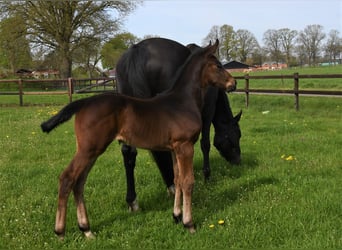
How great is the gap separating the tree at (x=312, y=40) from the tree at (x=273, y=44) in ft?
15.7

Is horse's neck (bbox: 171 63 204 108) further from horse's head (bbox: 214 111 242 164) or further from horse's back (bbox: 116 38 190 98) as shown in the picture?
horse's head (bbox: 214 111 242 164)

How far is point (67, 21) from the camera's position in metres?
33.0

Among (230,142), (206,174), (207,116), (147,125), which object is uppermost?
(147,125)

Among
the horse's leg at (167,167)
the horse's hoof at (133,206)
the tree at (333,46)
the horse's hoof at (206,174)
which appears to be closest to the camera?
the horse's hoof at (133,206)

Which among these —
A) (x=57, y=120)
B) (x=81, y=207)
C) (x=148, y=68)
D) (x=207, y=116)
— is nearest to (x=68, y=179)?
(x=81, y=207)

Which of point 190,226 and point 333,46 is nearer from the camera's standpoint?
point 190,226

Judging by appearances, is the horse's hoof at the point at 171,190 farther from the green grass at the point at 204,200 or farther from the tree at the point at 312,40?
the tree at the point at 312,40

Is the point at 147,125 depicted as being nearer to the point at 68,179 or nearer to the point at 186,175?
the point at 186,175

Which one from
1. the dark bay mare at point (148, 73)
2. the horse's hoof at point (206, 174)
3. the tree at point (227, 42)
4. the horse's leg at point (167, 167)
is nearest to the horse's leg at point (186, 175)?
the dark bay mare at point (148, 73)

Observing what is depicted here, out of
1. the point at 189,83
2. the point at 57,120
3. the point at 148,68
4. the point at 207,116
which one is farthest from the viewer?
the point at 207,116

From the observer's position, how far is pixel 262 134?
9.12 m

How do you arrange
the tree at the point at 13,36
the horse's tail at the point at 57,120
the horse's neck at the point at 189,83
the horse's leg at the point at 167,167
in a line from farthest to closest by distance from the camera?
the tree at the point at 13,36 → the horse's leg at the point at 167,167 → the horse's neck at the point at 189,83 → the horse's tail at the point at 57,120

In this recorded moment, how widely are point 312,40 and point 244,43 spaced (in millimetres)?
14697

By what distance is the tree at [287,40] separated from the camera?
8525 cm
